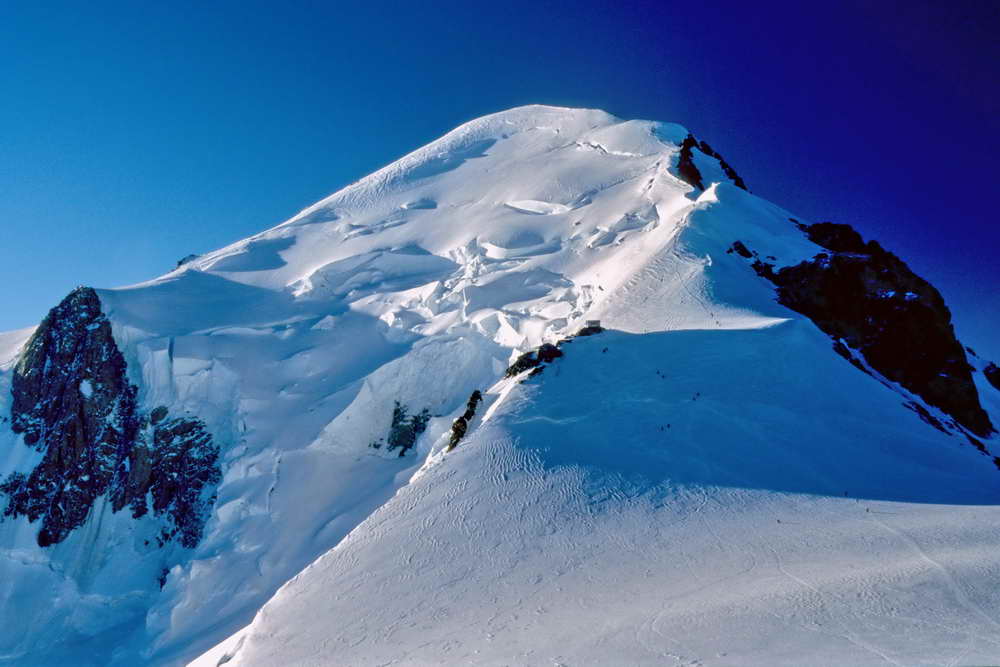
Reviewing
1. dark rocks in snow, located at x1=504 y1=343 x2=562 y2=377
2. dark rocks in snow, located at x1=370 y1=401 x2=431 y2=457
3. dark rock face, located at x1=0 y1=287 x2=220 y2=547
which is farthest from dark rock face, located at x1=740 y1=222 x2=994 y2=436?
dark rock face, located at x1=0 y1=287 x2=220 y2=547

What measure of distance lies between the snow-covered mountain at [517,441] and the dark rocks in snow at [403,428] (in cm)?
14

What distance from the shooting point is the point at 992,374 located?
120 ft

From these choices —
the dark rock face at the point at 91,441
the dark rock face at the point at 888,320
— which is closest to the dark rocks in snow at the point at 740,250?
the dark rock face at the point at 888,320

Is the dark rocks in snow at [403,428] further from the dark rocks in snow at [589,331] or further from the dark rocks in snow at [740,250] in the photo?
the dark rocks in snow at [740,250]

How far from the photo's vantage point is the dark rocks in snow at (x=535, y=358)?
2348 cm

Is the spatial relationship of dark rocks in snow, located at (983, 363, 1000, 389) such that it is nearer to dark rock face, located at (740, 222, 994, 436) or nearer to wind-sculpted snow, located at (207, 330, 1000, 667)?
dark rock face, located at (740, 222, 994, 436)

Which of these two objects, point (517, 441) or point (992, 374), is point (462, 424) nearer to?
point (517, 441)

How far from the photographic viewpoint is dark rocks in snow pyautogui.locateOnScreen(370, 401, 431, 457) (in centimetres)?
2890

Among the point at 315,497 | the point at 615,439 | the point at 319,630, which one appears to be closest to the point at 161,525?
the point at 315,497

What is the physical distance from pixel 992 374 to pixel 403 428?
33371 millimetres

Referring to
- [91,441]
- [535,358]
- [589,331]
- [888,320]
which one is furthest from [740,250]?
[91,441]

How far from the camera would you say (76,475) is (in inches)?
1240

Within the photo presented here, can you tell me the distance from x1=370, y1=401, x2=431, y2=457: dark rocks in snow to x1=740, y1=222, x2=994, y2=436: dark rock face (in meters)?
17.2

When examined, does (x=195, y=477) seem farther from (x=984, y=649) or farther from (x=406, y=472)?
(x=984, y=649)
